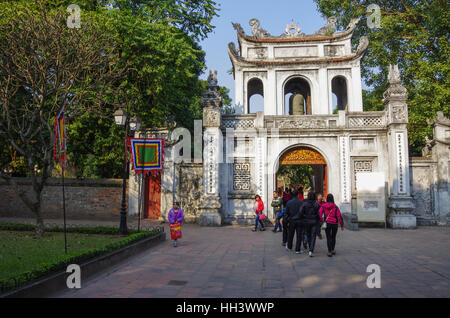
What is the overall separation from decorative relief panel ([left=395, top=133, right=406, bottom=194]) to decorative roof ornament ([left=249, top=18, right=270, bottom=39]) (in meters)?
10.1

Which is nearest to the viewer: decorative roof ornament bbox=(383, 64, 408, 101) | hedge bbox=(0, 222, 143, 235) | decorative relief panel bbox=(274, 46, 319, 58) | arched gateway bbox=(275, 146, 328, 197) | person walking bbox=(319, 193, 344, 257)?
person walking bbox=(319, 193, 344, 257)

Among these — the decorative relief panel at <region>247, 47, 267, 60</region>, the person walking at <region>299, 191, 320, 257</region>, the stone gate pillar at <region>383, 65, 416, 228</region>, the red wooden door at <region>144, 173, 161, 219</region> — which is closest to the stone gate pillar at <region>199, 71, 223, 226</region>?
the red wooden door at <region>144, 173, 161, 219</region>

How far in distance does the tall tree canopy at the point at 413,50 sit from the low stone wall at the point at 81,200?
17505mm

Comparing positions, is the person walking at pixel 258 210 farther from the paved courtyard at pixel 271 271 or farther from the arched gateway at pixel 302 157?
the arched gateway at pixel 302 157

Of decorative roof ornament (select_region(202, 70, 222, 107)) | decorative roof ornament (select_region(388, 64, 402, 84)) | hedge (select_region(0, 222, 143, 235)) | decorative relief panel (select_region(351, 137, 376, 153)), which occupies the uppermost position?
decorative roof ornament (select_region(388, 64, 402, 84))

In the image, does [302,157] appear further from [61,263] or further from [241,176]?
[61,263]

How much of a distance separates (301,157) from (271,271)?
9.66 meters

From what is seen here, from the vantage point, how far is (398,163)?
44.5 feet

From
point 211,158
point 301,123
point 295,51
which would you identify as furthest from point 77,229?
point 295,51

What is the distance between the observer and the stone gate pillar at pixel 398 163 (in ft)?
43.4

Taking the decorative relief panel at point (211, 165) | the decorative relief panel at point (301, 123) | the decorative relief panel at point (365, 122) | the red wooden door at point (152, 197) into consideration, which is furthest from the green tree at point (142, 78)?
the decorative relief panel at point (365, 122)

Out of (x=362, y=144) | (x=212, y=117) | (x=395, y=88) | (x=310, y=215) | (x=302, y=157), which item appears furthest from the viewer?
(x=302, y=157)

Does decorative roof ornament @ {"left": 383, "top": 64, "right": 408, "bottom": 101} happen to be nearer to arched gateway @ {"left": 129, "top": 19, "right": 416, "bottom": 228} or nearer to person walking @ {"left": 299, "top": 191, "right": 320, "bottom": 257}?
arched gateway @ {"left": 129, "top": 19, "right": 416, "bottom": 228}

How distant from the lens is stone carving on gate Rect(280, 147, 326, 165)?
595 inches
